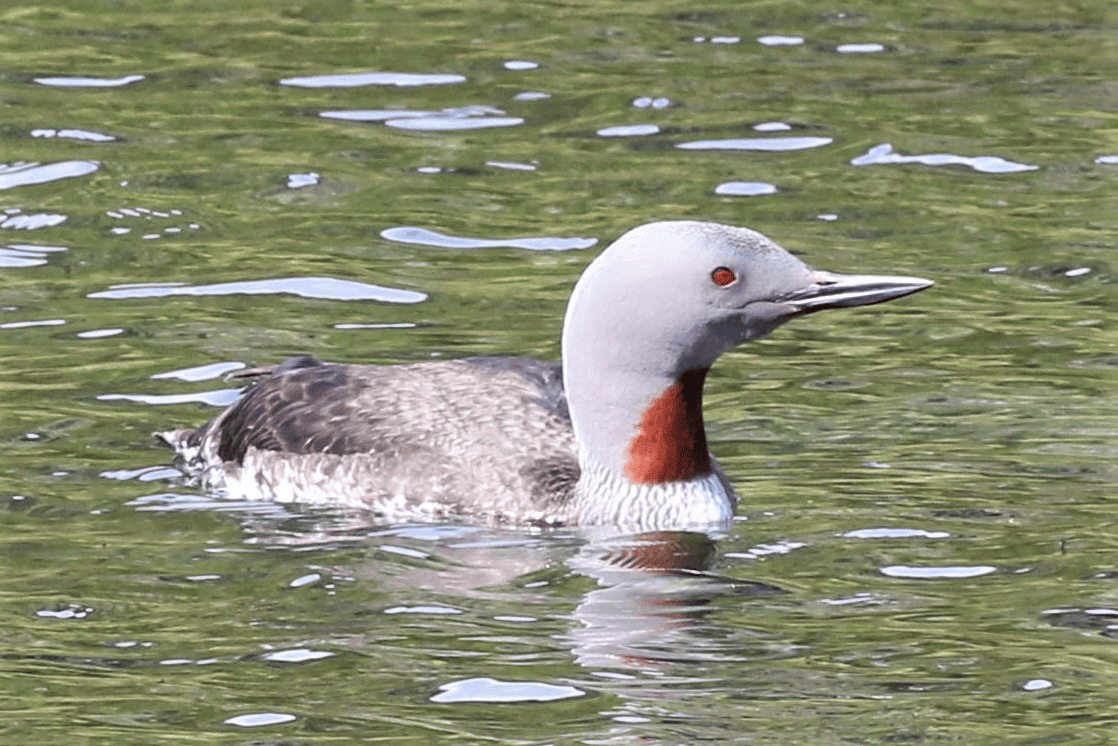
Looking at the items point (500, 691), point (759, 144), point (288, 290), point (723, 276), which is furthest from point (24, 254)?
point (500, 691)

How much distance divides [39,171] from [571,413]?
4.79 metres

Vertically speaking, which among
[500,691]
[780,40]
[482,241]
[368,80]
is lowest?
[500,691]

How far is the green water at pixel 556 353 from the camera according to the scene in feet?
23.4

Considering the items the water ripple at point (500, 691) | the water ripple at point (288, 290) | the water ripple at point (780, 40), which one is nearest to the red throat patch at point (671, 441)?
the water ripple at point (500, 691)

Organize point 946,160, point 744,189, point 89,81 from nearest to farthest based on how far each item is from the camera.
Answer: point 744,189 < point 946,160 < point 89,81

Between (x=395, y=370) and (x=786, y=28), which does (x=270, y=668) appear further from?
(x=786, y=28)

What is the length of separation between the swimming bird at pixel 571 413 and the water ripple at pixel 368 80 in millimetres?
4709

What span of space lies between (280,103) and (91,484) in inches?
204

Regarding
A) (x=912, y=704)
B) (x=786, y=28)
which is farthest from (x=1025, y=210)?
(x=912, y=704)

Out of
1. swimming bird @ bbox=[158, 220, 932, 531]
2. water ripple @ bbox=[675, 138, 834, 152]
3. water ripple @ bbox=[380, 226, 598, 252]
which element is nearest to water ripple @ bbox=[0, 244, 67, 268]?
water ripple @ bbox=[380, 226, 598, 252]

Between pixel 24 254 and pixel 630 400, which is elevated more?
pixel 24 254

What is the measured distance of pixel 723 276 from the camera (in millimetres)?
8516

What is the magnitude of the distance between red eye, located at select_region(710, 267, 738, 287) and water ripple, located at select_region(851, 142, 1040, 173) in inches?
182

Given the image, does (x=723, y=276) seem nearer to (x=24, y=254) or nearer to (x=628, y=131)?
(x=24, y=254)
